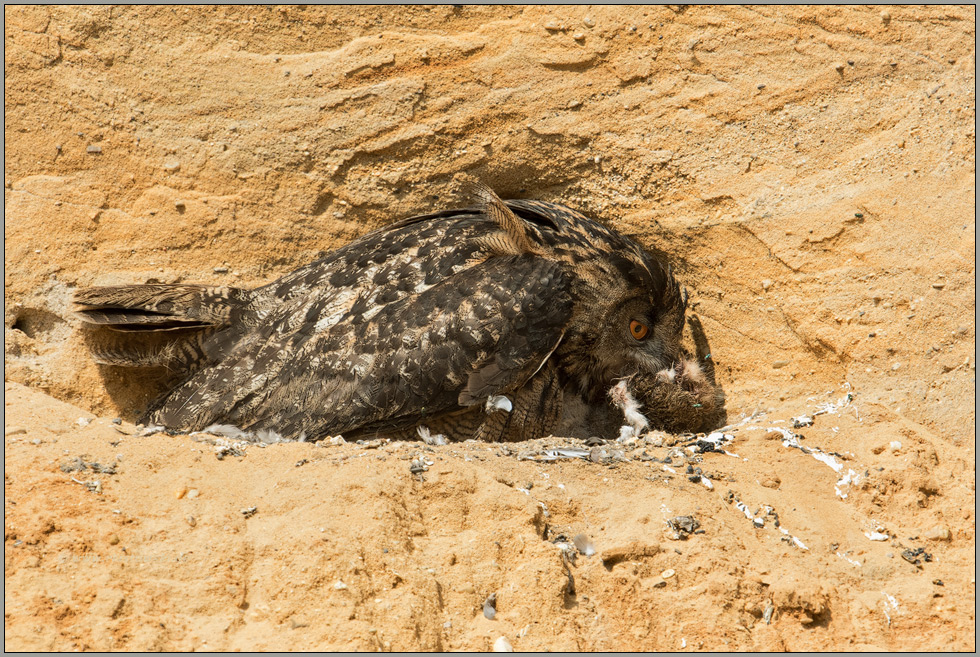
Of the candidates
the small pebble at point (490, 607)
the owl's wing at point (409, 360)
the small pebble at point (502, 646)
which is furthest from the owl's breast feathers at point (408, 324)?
the small pebble at point (502, 646)

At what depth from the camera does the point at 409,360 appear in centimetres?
375

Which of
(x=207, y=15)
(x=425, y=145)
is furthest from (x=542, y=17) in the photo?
(x=207, y=15)

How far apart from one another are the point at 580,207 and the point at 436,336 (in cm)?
159

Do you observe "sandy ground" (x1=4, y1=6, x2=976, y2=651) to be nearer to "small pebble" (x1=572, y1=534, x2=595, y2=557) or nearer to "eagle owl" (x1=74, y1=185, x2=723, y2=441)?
"small pebble" (x1=572, y1=534, x2=595, y2=557)

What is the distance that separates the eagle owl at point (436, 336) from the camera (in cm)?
377

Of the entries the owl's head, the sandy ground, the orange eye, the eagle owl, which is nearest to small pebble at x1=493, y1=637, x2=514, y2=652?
the sandy ground

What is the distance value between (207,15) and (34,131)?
116 centimetres

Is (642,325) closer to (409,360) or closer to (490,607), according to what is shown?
(409,360)

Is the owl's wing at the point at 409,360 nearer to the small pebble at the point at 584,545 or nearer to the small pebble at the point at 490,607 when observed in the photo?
the small pebble at the point at 584,545

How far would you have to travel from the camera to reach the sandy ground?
307 centimetres

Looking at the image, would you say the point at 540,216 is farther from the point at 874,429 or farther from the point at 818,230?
the point at 874,429

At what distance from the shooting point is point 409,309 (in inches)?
153

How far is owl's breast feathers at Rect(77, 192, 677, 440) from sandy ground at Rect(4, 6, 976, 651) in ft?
1.53

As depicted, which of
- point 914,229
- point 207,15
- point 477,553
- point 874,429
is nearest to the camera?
point 477,553
